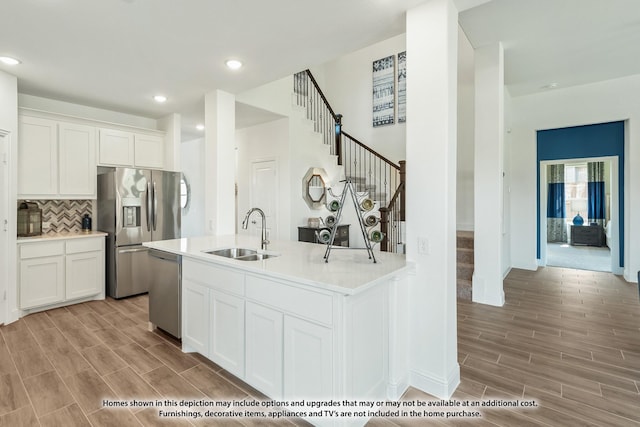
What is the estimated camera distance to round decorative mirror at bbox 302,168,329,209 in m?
5.89

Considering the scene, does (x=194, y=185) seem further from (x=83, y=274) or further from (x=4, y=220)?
(x=4, y=220)

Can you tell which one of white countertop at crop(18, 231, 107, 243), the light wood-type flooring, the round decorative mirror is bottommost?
the light wood-type flooring

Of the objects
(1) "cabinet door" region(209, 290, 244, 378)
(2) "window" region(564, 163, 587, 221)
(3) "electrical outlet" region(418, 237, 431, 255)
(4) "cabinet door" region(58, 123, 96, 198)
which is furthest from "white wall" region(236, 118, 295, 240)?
(2) "window" region(564, 163, 587, 221)

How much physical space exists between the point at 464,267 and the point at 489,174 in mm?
1368

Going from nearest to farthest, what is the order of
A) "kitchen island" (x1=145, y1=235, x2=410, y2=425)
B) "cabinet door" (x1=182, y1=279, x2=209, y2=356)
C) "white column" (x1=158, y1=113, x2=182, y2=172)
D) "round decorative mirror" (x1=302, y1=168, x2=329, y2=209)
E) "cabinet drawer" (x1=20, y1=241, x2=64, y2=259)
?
"kitchen island" (x1=145, y1=235, x2=410, y2=425)
"cabinet door" (x1=182, y1=279, x2=209, y2=356)
"cabinet drawer" (x1=20, y1=241, x2=64, y2=259)
"white column" (x1=158, y1=113, x2=182, y2=172)
"round decorative mirror" (x1=302, y1=168, x2=329, y2=209)

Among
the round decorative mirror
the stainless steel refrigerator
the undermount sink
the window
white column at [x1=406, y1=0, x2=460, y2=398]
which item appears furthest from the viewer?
the window

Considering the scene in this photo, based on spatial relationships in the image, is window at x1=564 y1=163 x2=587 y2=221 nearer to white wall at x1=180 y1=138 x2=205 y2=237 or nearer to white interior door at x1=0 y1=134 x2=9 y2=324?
white wall at x1=180 y1=138 x2=205 y2=237

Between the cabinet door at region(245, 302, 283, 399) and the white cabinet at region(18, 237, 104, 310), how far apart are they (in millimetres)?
3317

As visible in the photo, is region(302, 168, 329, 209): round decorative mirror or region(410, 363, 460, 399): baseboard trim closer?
region(410, 363, 460, 399): baseboard trim

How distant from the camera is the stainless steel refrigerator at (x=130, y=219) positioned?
4418mm

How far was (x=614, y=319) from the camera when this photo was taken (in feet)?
11.6

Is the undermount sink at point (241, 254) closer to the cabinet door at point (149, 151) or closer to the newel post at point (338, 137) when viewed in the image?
the cabinet door at point (149, 151)

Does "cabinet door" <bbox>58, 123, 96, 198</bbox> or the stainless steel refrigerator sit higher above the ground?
"cabinet door" <bbox>58, 123, 96, 198</bbox>

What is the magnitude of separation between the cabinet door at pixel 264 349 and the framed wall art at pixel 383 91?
5.70 metres
